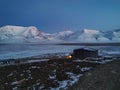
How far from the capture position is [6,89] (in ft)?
60.6

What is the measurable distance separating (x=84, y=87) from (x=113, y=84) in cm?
280

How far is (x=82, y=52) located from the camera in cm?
6556

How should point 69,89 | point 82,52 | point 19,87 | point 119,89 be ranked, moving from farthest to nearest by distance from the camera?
point 82,52 < point 19,87 < point 69,89 < point 119,89

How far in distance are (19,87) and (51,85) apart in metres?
3.15

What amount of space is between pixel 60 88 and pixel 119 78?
6.55 m

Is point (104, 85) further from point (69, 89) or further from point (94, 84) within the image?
point (69, 89)

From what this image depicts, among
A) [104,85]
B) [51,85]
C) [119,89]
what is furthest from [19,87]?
[119,89]

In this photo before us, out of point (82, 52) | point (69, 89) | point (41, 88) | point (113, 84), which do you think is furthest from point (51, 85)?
point (82, 52)

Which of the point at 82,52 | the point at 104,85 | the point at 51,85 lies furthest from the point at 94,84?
the point at 82,52

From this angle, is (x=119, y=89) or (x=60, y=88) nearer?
(x=119, y=89)

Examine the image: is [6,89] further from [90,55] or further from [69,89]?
[90,55]

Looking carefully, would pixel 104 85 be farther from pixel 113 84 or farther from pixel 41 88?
pixel 41 88

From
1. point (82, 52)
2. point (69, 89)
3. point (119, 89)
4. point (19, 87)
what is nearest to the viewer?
point (119, 89)

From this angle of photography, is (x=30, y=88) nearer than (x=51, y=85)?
Yes
